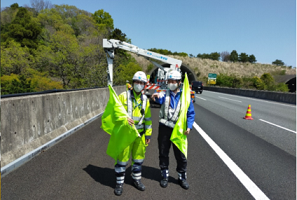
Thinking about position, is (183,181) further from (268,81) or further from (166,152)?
(268,81)

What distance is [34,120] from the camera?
5.17 metres

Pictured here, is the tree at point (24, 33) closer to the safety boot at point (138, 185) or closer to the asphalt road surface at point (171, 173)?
the asphalt road surface at point (171, 173)

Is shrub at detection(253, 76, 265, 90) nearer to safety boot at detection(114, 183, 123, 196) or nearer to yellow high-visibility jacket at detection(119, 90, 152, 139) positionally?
yellow high-visibility jacket at detection(119, 90, 152, 139)

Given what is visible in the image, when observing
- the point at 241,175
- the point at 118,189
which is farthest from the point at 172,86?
the point at 241,175

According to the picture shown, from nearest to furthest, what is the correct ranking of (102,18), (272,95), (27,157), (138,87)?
(138,87) < (27,157) < (272,95) < (102,18)

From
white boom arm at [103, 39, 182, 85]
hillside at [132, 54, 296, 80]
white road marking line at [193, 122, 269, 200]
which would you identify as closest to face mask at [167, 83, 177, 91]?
white road marking line at [193, 122, 269, 200]

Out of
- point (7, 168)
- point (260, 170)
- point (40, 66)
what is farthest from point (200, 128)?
point (40, 66)

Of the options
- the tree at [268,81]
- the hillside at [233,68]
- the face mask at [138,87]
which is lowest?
the face mask at [138,87]

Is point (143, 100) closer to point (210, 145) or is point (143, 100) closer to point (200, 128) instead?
point (210, 145)

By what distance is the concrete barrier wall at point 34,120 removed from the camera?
4.21m

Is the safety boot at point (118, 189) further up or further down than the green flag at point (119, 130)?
further down

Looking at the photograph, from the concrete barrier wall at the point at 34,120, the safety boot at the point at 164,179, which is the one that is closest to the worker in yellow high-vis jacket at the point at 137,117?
the safety boot at the point at 164,179

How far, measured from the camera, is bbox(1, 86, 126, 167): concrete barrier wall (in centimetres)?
421

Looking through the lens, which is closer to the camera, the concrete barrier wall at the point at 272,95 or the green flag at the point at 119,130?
the green flag at the point at 119,130
